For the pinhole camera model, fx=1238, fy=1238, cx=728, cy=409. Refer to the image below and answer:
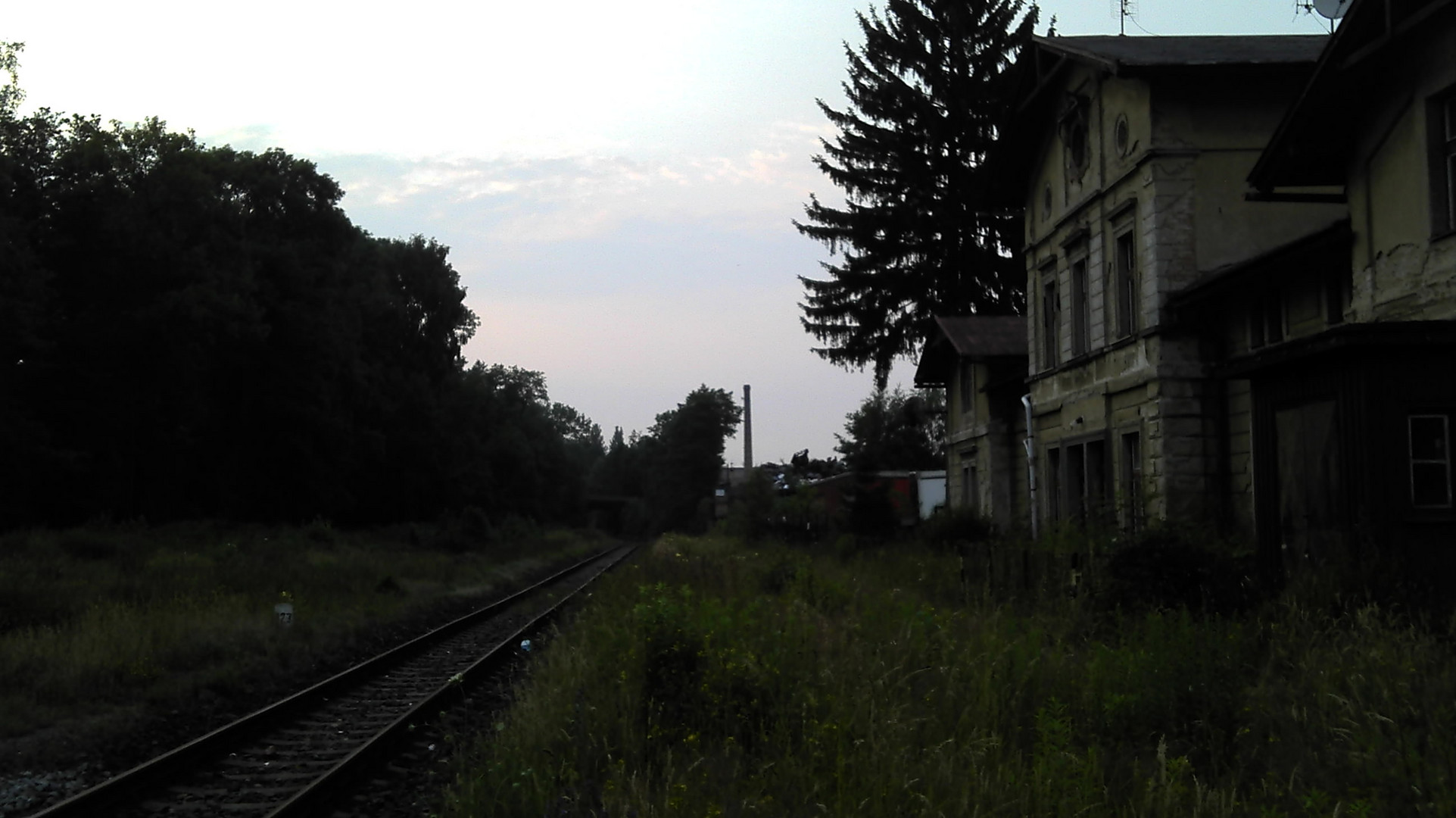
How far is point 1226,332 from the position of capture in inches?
670

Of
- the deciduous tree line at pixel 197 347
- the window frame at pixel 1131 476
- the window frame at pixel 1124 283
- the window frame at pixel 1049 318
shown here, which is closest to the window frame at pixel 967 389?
the window frame at pixel 1049 318

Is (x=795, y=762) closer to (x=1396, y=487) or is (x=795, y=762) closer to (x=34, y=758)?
(x=34, y=758)

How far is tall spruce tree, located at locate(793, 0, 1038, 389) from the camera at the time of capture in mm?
36562

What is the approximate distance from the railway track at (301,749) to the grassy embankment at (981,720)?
103 cm

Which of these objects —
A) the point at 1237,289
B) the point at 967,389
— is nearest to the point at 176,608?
the point at 1237,289

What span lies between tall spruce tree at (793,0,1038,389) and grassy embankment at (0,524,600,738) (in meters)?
13.6

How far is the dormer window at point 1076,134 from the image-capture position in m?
20.2

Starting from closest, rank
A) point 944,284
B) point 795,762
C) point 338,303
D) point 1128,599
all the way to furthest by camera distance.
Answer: point 795,762, point 1128,599, point 944,284, point 338,303

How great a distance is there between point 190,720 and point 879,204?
1149 inches

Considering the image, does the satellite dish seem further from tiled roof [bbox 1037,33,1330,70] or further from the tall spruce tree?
the tall spruce tree

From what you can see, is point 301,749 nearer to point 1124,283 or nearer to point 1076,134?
point 1124,283

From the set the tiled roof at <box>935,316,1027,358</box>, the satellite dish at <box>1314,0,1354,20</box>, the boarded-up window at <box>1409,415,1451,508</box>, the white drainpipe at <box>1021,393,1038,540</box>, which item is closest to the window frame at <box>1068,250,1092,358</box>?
the white drainpipe at <box>1021,393,1038,540</box>

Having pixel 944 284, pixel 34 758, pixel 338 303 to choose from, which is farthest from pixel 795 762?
pixel 338 303

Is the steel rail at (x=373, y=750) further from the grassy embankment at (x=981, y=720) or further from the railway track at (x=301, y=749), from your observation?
the grassy embankment at (x=981, y=720)
